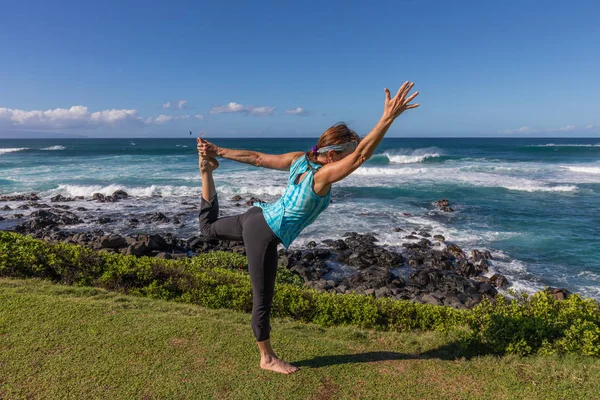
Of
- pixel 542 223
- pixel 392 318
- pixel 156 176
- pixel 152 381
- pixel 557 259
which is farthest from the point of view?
pixel 156 176

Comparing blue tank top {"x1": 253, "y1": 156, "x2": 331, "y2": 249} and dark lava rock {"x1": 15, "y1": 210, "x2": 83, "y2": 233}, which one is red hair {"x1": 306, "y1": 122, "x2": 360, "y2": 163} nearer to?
blue tank top {"x1": 253, "y1": 156, "x2": 331, "y2": 249}

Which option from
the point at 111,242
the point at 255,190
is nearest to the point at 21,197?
the point at 255,190

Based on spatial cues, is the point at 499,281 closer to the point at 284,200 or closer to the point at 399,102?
the point at 284,200

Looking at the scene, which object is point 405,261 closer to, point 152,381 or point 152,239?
point 152,239

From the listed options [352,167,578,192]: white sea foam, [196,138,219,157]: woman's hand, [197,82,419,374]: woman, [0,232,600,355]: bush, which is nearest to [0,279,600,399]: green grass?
[0,232,600,355]: bush

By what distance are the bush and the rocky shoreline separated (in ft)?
10.5

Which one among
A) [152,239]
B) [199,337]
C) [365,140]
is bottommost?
[152,239]

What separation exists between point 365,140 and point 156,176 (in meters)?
36.5

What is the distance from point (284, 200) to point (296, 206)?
0.14m

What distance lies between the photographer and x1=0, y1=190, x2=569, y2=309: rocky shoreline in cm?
1118

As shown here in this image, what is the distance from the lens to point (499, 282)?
11797 millimetres

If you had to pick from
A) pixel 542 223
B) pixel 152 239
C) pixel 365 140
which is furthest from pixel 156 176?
pixel 365 140

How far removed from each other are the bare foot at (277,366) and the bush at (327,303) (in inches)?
71.7

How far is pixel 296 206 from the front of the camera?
131 inches
